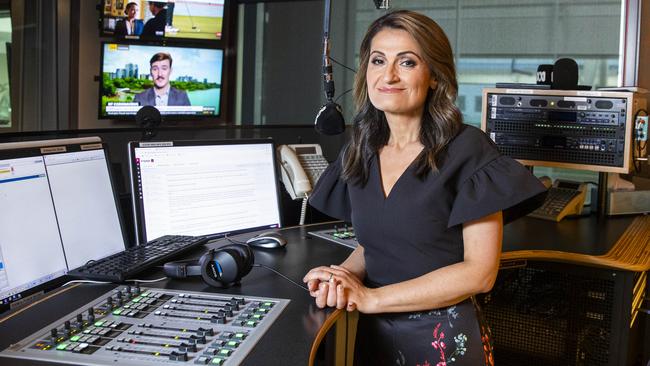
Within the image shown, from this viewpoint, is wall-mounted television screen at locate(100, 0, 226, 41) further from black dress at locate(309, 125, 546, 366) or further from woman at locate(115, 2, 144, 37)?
black dress at locate(309, 125, 546, 366)

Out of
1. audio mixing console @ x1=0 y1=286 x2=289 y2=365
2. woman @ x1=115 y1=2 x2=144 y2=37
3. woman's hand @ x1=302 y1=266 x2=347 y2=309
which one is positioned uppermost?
woman @ x1=115 y1=2 x2=144 y2=37

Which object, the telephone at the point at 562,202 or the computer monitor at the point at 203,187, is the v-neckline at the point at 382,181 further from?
the telephone at the point at 562,202

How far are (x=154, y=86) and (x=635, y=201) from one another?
10.6ft

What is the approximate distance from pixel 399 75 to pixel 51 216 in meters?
0.84

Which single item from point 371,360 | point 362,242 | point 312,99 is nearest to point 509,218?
point 362,242

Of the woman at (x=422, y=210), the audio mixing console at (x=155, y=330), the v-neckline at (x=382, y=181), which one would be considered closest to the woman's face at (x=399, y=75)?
the woman at (x=422, y=210)

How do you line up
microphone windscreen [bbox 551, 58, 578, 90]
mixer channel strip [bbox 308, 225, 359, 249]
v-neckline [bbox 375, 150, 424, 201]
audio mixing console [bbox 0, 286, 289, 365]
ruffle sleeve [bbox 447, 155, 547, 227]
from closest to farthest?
audio mixing console [bbox 0, 286, 289, 365]
ruffle sleeve [bbox 447, 155, 547, 227]
v-neckline [bbox 375, 150, 424, 201]
mixer channel strip [bbox 308, 225, 359, 249]
microphone windscreen [bbox 551, 58, 578, 90]

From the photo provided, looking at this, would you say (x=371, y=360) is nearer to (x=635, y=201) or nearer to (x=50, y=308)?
(x=50, y=308)

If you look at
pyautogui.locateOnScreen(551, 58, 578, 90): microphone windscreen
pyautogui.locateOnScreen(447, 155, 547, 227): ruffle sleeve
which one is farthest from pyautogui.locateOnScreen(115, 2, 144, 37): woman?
pyautogui.locateOnScreen(447, 155, 547, 227): ruffle sleeve

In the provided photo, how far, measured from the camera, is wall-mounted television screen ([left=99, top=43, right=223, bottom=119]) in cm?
475

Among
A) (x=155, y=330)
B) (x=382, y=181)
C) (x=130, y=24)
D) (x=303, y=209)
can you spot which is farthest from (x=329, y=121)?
(x=130, y=24)

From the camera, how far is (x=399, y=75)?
1.61 m

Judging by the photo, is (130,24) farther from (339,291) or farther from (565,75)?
(339,291)

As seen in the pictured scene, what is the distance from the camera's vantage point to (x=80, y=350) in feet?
3.99
